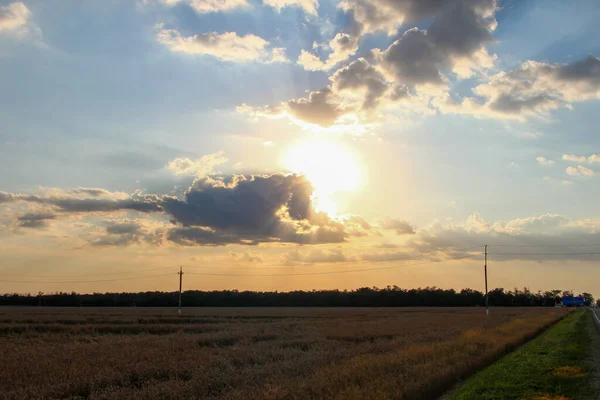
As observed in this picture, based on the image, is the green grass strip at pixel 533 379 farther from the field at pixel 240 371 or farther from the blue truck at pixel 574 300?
the blue truck at pixel 574 300

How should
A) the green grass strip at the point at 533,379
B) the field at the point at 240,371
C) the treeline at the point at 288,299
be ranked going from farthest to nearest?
the treeline at the point at 288,299 → the field at the point at 240,371 → the green grass strip at the point at 533,379

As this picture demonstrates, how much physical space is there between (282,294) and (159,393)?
156 m

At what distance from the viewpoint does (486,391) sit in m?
14.4

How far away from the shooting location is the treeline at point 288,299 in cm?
15688

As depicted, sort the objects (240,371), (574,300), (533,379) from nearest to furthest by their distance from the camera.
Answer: (533,379), (240,371), (574,300)

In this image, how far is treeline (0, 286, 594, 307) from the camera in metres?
157

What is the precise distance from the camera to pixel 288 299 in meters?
167

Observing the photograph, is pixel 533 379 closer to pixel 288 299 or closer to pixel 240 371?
pixel 240 371

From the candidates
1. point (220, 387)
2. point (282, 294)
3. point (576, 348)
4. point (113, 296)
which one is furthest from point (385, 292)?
point (220, 387)

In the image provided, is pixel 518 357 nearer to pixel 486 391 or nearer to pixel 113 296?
pixel 486 391

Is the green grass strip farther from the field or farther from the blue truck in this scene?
the blue truck

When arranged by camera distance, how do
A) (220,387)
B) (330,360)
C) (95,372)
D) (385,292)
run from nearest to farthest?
(220,387) < (95,372) < (330,360) < (385,292)

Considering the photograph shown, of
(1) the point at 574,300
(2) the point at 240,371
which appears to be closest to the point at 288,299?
(1) the point at 574,300

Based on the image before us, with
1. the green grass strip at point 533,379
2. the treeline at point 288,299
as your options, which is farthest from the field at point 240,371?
the treeline at point 288,299
